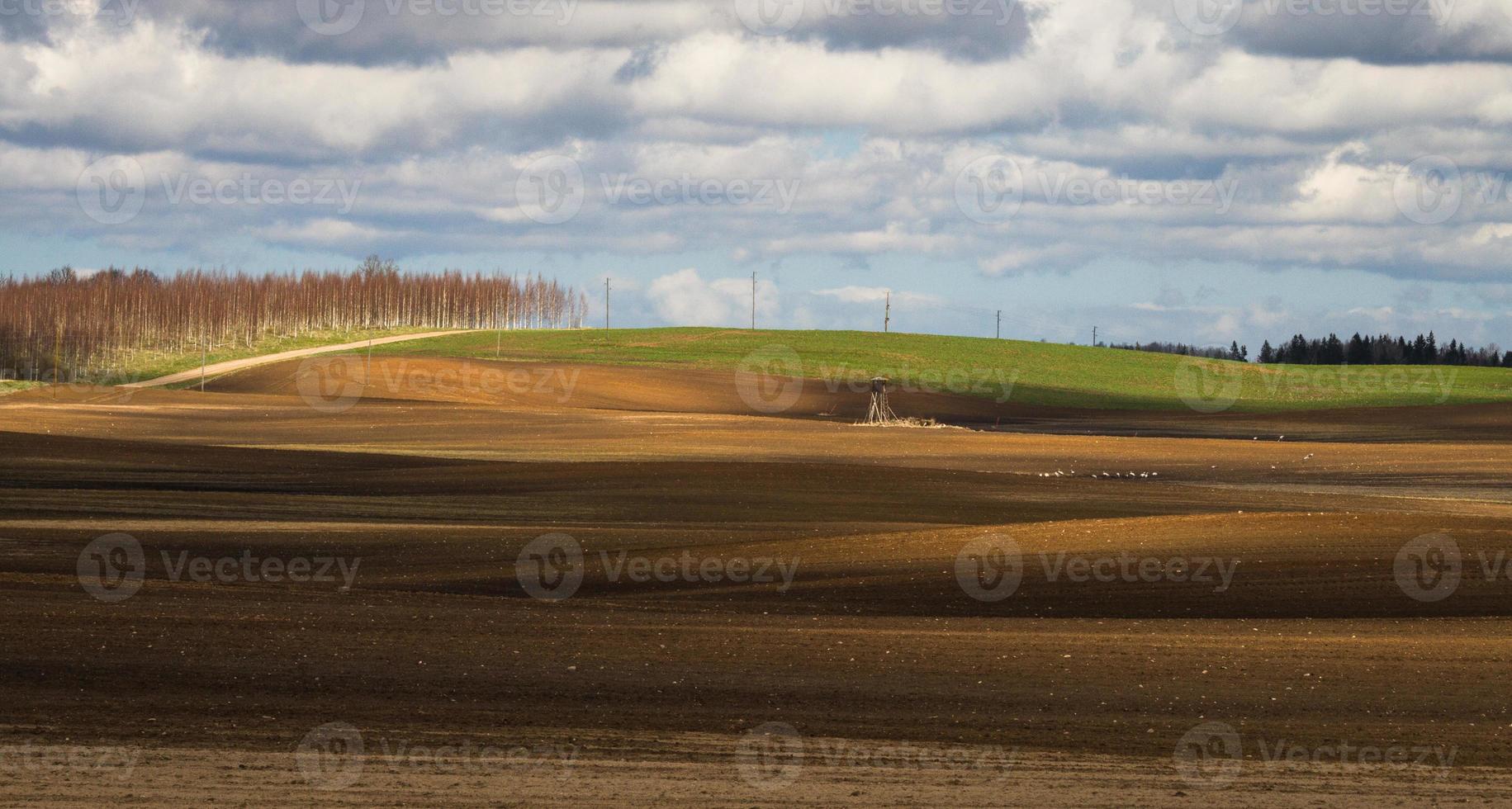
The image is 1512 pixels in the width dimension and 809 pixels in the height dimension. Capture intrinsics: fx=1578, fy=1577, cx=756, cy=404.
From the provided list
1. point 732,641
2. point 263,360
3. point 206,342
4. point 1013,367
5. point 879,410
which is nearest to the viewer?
point 732,641

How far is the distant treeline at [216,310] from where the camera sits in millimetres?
131375

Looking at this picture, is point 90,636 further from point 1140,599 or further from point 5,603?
point 1140,599

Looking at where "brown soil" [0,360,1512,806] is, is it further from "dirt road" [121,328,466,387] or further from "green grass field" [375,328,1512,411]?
"green grass field" [375,328,1512,411]

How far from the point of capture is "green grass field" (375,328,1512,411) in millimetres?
93750

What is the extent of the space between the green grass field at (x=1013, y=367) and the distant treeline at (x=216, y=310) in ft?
92.4

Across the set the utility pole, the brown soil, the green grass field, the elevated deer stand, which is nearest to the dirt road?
the utility pole

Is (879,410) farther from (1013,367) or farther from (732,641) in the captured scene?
(732,641)

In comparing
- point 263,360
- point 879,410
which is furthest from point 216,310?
point 879,410

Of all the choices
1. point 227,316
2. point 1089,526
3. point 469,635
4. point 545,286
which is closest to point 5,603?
point 469,635

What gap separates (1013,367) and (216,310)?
245ft

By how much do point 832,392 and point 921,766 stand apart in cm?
7006

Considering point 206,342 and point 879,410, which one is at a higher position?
point 206,342

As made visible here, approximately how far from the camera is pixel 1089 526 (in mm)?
27234

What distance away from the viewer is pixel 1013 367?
4050 inches
